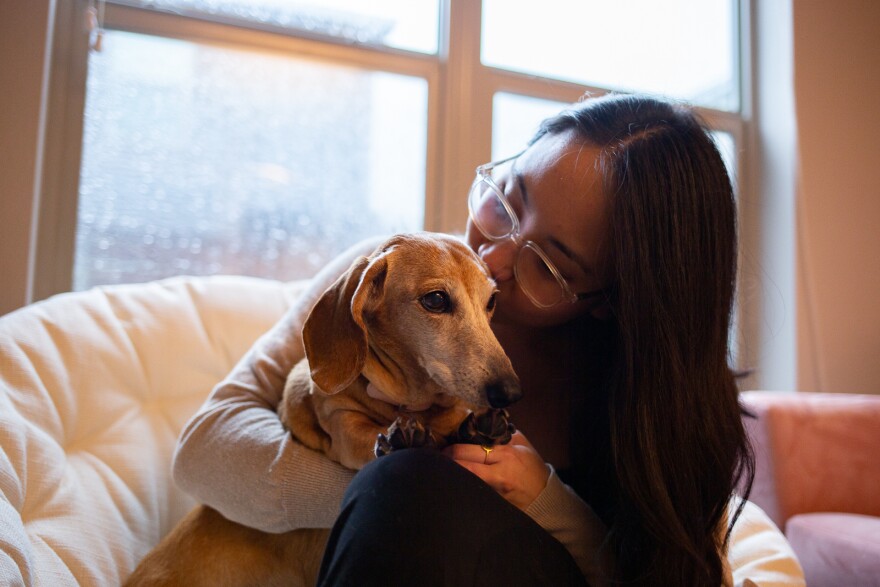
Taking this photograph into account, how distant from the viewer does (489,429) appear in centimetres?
96

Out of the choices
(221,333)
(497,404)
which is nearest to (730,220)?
(497,404)

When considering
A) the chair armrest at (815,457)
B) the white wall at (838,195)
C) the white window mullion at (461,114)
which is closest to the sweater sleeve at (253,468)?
the chair armrest at (815,457)

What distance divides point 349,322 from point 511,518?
39cm

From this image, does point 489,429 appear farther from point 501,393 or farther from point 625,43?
point 625,43

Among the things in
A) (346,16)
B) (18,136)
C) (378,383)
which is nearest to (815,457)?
(378,383)

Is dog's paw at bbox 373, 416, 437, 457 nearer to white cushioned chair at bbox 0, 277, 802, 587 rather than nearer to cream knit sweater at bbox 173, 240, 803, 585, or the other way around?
cream knit sweater at bbox 173, 240, 803, 585

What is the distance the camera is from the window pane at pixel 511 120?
8.54 ft

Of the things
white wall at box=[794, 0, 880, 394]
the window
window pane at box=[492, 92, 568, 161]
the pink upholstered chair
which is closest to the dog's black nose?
the pink upholstered chair

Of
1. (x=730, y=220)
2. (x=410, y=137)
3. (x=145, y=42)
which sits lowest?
(x=730, y=220)

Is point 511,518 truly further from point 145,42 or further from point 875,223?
point 875,223

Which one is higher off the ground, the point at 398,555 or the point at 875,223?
the point at 875,223

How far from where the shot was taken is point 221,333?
5.52ft

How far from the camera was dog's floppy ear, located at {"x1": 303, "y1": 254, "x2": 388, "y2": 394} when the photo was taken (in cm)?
97

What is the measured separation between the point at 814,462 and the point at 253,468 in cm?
171
